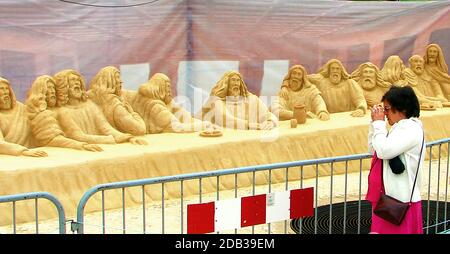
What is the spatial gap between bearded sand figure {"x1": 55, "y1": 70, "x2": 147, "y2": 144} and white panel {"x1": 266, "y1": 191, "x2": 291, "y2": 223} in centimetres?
421

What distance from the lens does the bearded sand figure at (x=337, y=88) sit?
12.0 meters

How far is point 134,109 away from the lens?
1000 cm

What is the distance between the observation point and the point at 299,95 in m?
11.5

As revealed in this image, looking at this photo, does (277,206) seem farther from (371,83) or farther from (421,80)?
(421,80)

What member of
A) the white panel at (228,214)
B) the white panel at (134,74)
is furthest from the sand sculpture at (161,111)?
the white panel at (228,214)

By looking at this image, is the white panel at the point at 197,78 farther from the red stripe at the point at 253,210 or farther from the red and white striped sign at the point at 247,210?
the red stripe at the point at 253,210

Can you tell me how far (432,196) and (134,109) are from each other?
4145 mm

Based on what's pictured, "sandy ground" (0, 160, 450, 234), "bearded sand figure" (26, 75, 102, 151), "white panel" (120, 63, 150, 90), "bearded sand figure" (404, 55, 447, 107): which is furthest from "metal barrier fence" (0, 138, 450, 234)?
"white panel" (120, 63, 150, 90)

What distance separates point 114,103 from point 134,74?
201cm

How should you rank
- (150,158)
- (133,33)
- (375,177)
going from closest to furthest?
(375,177) → (150,158) → (133,33)

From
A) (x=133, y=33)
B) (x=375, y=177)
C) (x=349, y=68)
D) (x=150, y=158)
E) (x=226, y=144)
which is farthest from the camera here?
(x=349, y=68)

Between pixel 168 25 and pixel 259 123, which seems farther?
pixel 168 25

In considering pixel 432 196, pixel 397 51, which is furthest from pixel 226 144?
pixel 397 51

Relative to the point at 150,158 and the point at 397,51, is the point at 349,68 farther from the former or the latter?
the point at 150,158
